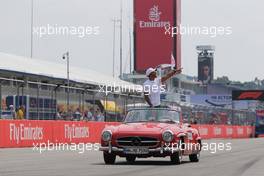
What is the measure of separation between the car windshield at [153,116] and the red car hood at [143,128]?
352 millimetres

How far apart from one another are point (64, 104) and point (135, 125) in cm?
1522

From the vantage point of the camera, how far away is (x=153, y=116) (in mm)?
18156

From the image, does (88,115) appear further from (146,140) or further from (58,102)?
(146,140)

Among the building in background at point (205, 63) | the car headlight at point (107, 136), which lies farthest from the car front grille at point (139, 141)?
the building in background at point (205, 63)

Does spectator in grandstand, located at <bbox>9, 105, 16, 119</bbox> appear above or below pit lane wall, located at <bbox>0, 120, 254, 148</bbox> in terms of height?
above

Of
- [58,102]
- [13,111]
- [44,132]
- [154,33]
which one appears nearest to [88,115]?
[58,102]

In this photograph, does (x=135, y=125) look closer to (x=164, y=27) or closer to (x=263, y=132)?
(x=263, y=132)

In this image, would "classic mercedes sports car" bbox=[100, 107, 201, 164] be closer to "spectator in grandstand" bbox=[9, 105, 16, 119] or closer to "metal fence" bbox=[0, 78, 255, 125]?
"metal fence" bbox=[0, 78, 255, 125]

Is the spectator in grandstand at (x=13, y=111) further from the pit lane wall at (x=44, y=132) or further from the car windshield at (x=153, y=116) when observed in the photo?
the car windshield at (x=153, y=116)

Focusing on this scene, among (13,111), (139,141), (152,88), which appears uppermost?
(152,88)

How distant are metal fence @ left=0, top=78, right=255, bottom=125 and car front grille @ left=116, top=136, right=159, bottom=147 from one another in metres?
5.68

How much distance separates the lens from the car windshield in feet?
59.3

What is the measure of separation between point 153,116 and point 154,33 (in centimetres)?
7383

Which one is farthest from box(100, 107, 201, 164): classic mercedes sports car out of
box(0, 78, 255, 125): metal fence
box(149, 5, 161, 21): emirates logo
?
box(149, 5, 161, 21): emirates logo
